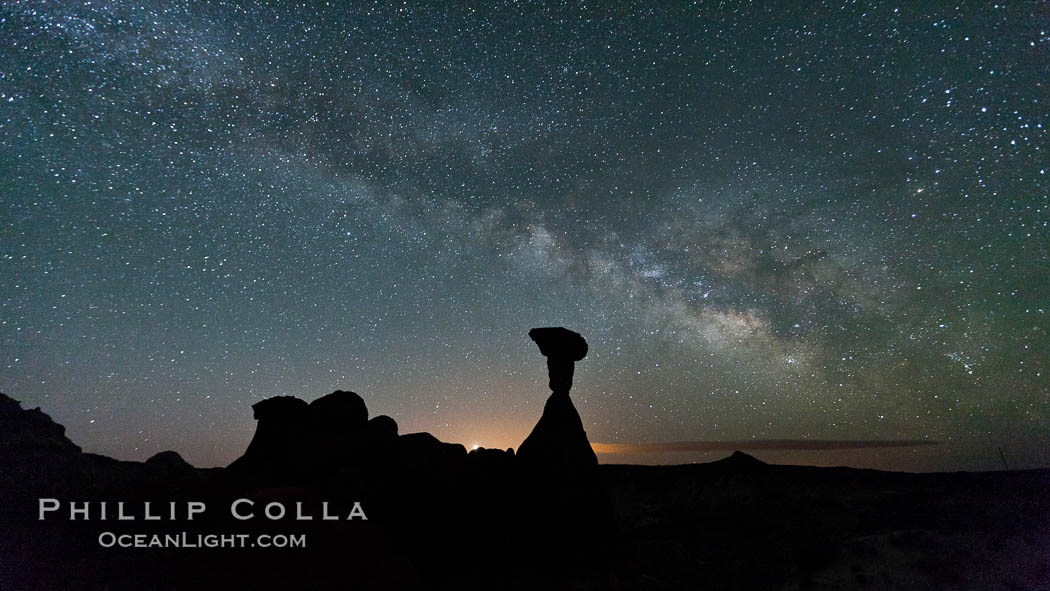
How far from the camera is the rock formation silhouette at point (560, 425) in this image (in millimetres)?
20594

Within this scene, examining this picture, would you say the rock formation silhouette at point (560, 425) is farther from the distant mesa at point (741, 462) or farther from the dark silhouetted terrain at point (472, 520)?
the distant mesa at point (741, 462)

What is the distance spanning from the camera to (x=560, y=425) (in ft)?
69.4

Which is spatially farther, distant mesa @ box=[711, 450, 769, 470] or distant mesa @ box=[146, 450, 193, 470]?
distant mesa @ box=[711, 450, 769, 470]

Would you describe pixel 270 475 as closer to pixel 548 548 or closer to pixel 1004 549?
pixel 548 548

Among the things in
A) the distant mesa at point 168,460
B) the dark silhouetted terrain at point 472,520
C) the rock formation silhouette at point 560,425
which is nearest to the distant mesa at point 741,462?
the dark silhouetted terrain at point 472,520

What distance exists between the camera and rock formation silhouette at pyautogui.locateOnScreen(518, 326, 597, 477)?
20.6m

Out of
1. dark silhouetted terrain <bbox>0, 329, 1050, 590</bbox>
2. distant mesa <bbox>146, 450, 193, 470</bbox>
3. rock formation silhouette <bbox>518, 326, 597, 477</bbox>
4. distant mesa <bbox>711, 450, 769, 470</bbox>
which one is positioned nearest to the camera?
dark silhouetted terrain <bbox>0, 329, 1050, 590</bbox>

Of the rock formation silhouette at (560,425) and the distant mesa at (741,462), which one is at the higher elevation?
the rock formation silhouette at (560,425)

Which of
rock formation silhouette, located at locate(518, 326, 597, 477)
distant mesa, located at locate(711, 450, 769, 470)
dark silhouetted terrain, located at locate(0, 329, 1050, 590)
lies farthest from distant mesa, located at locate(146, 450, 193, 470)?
distant mesa, located at locate(711, 450, 769, 470)

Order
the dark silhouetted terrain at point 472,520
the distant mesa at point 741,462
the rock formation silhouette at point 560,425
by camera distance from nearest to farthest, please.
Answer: the dark silhouetted terrain at point 472,520 < the rock formation silhouette at point 560,425 < the distant mesa at point 741,462

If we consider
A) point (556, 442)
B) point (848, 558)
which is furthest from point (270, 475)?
point (848, 558)

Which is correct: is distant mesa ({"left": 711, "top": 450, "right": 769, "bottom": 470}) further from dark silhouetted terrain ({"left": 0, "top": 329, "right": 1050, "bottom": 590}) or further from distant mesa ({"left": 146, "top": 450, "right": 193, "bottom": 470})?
distant mesa ({"left": 146, "top": 450, "right": 193, "bottom": 470})

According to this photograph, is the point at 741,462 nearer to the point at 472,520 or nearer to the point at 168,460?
the point at 472,520

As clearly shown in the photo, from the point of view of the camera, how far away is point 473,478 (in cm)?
2077
